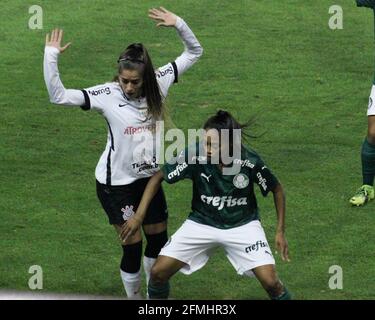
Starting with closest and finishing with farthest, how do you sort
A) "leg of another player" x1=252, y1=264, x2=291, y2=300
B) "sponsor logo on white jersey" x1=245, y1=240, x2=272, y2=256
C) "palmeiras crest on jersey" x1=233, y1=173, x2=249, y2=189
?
"leg of another player" x1=252, y1=264, x2=291, y2=300 < "sponsor logo on white jersey" x1=245, y1=240, x2=272, y2=256 < "palmeiras crest on jersey" x1=233, y1=173, x2=249, y2=189

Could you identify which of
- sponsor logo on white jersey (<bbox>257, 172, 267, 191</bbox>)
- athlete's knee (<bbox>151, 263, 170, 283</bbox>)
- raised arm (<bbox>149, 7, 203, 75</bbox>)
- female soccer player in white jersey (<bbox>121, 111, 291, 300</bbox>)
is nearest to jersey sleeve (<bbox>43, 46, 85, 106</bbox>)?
female soccer player in white jersey (<bbox>121, 111, 291, 300</bbox>)

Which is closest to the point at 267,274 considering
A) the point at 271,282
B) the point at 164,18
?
the point at 271,282

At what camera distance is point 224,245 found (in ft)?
32.9

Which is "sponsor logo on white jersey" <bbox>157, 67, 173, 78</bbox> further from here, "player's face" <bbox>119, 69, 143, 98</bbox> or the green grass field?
the green grass field

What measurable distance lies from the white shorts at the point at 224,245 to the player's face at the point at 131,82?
3.99 ft

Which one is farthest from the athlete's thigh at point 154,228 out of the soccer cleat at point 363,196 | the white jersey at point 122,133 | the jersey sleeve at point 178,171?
the soccer cleat at point 363,196

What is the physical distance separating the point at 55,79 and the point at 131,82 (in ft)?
2.14

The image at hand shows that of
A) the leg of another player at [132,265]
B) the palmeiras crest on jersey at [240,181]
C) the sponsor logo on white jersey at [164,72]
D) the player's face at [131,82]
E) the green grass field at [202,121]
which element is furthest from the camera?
the green grass field at [202,121]

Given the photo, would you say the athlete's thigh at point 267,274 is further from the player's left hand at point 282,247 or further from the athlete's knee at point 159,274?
the athlete's knee at point 159,274

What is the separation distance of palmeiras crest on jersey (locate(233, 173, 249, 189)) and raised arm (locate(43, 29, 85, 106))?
4.74 feet

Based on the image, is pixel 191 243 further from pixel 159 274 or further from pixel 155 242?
pixel 155 242

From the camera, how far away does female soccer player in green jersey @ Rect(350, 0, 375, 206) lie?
1302 centimetres

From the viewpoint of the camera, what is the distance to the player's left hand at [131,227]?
10039mm

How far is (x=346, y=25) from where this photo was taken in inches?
757
